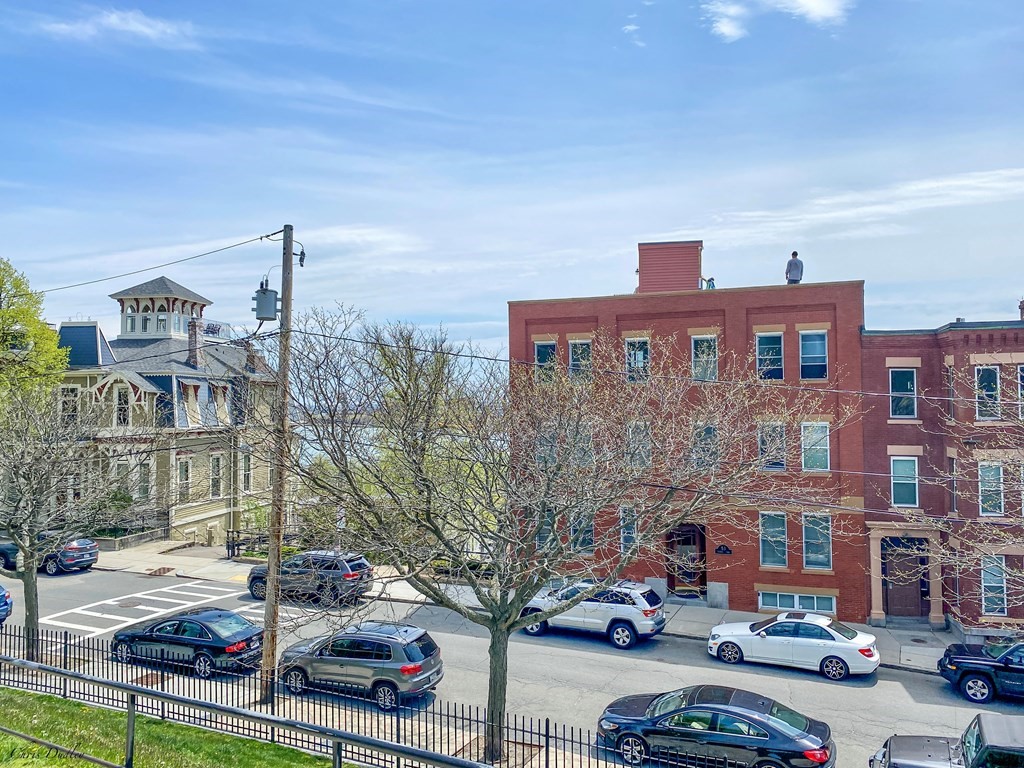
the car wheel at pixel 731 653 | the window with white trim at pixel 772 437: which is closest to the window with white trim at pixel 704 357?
the window with white trim at pixel 772 437

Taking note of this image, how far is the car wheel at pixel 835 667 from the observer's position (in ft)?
61.1

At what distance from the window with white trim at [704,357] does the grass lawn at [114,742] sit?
56.5 feet

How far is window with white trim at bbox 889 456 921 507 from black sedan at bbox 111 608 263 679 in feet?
65.6

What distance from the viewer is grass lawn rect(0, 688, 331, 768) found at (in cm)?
941

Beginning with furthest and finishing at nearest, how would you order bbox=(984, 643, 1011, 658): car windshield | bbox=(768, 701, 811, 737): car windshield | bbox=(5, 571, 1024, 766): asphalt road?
bbox=(984, 643, 1011, 658): car windshield → bbox=(5, 571, 1024, 766): asphalt road → bbox=(768, 701, 811, 737): car windshield

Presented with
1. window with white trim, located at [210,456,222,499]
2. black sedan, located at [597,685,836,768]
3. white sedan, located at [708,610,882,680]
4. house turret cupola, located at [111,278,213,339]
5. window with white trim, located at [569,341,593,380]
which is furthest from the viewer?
house turret cupola, located at [111,278,213,339]

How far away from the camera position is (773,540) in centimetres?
2531

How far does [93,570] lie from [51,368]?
9.87m

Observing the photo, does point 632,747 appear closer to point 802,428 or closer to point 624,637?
point 624,637

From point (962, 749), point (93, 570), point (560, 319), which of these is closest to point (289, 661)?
point (962, 749)

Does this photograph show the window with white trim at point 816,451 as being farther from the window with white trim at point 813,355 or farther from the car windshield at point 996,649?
the car windshield at point 996,649

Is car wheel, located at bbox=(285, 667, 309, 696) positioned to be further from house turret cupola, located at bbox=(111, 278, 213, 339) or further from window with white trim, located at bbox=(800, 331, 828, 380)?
house turret cupola, located at bbox=(111, 278, 213, 339)

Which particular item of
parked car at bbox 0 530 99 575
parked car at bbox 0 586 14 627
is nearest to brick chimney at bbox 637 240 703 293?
parked car at bbox 0 586 14 627

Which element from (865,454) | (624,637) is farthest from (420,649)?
(865,454)
